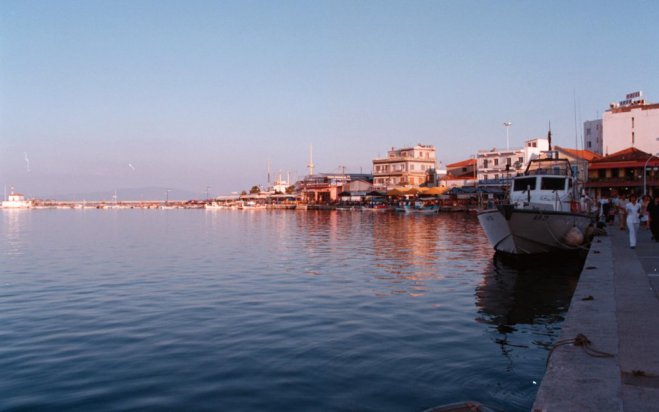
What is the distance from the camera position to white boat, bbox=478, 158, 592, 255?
24.3 metres

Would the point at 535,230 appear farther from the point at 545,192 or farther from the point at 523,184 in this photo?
the point at 523,184

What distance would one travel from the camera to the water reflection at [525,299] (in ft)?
39.7

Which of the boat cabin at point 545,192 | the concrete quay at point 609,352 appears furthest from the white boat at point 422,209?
the concrete quay at point 609,352

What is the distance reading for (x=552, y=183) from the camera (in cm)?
2722

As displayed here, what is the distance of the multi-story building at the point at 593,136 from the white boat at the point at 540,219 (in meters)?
90.6

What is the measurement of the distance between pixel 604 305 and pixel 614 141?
307 ft

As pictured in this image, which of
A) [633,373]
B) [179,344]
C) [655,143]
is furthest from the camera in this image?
[655,143]

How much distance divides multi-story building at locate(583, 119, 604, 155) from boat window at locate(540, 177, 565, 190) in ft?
297

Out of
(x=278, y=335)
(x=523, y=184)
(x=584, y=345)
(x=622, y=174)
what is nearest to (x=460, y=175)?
(x=622, y=174)

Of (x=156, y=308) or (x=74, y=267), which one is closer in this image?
(x=156, y=308)

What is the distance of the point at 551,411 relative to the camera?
209 inches

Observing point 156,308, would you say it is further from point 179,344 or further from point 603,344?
point 603,344

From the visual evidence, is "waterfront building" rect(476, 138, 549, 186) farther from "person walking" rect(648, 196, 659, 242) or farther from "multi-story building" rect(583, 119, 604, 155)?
"person walking" rect(648, 196, 659, 242)

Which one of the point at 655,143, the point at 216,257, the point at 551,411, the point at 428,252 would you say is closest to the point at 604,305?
the point at 551,411
